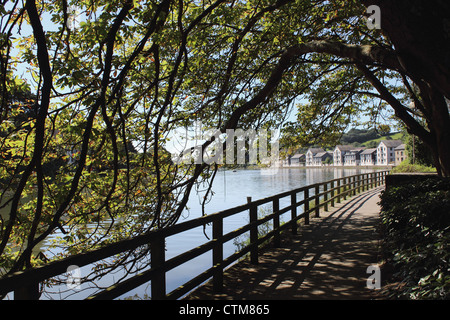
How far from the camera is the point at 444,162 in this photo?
873cm

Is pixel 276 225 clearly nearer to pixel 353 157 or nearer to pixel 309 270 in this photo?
pixel 309 270

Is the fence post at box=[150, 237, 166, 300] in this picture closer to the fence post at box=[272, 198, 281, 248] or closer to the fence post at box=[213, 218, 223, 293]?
the fence post at box=[213, 218, 223, 293]

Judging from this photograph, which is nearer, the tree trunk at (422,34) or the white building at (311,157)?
the tree trunk at (422,34)

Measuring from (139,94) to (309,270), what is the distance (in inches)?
160

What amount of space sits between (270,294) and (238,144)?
400 centimetres

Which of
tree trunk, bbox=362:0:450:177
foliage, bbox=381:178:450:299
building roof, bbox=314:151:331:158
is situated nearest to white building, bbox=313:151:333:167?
building roof, bbox=314:151:331:158

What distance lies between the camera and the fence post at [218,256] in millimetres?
5049

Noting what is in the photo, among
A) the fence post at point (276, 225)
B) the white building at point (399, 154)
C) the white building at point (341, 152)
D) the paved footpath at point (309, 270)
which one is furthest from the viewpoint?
the white building at point (341, 152)

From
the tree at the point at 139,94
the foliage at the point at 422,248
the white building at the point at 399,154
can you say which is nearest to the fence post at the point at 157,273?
the tree at the point at 139,94

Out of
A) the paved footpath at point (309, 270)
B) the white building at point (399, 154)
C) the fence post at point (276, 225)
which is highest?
the white building at point (399, 154)

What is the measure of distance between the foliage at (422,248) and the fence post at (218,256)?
2.30m

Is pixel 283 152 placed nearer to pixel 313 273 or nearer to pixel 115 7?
pixel 313 273

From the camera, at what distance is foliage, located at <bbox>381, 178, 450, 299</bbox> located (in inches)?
113

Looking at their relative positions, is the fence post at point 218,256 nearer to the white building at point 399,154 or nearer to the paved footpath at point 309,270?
the paved footpath at point 309,270
